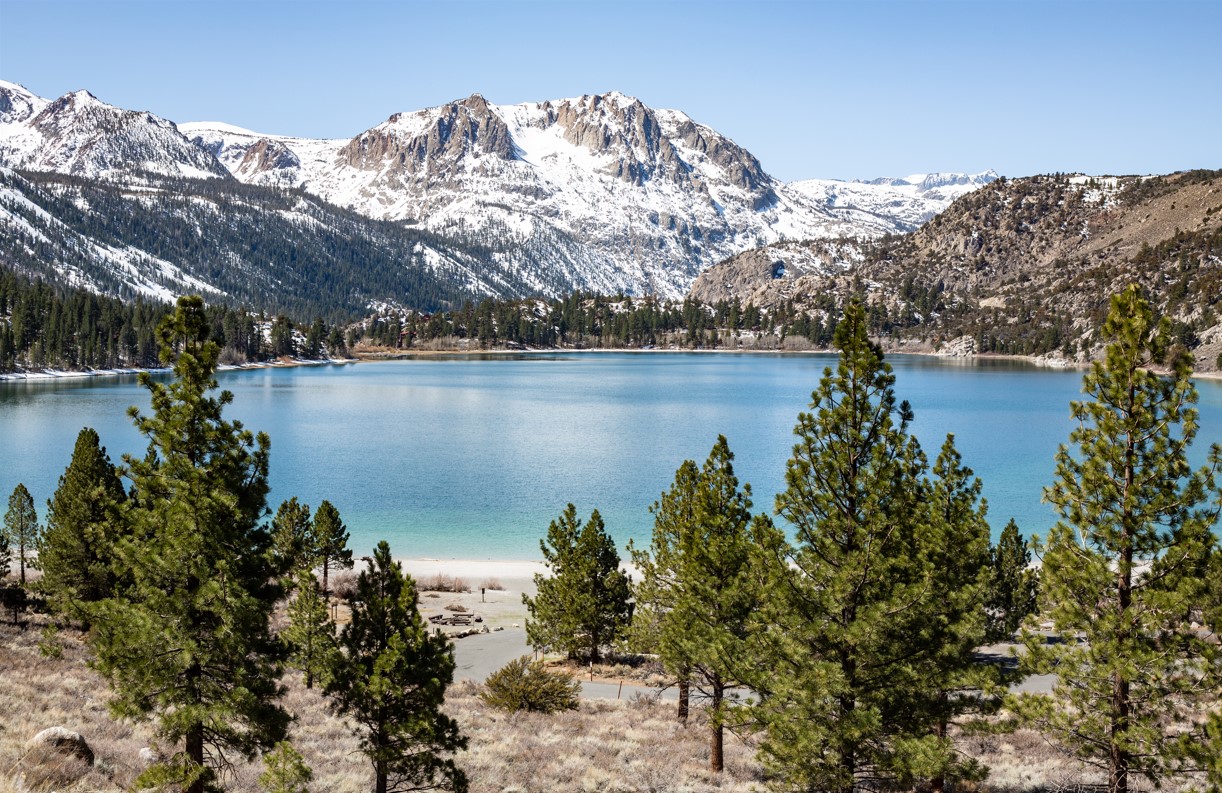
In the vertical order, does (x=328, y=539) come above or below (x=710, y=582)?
below

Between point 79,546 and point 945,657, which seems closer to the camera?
point 945,657

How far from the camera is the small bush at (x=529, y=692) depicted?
3447 cm

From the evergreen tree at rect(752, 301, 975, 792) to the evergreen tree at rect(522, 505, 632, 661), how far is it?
20786mm

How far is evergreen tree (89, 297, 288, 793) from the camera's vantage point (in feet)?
57.0

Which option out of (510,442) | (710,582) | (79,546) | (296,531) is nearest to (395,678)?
(710,582)

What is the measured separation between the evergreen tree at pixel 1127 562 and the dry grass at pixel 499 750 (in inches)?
148

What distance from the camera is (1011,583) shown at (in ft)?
136

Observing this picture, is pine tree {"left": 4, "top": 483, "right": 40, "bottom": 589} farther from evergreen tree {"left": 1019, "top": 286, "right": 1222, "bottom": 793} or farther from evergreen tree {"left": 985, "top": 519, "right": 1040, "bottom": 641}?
evergreen tree {"left": 1019, "top": 286, "right": 1222, "bottom": 793}

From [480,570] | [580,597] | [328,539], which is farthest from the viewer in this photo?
[480,570]

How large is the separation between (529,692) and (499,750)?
728 cm

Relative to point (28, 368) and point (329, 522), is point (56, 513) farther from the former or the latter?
point (28, 368)

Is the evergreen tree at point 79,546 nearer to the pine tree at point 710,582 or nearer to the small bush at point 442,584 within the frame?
the small bush at point 442,584

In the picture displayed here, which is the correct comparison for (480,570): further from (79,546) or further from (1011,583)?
(1011,583)

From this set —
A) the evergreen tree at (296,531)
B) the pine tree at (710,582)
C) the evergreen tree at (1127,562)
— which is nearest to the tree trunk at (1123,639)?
the evergreen tree at (1127,562)
